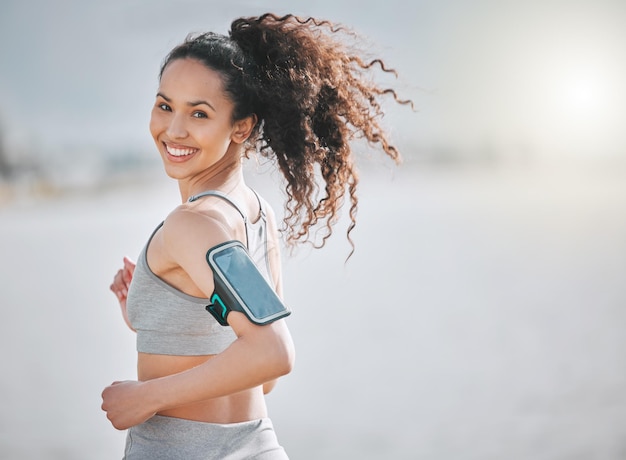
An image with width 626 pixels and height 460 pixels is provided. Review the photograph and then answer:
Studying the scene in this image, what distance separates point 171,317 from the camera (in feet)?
5.28

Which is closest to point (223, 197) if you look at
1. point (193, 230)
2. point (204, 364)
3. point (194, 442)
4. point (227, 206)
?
point (227, 206)

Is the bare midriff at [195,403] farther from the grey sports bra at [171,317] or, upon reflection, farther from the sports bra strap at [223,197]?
→ the sports bra strap at [223,197]

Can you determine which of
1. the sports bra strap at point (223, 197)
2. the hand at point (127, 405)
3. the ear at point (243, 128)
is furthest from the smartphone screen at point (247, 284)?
the ear at point (243, 128)

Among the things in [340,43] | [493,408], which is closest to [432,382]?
[493,408]

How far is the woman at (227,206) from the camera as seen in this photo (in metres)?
1.49

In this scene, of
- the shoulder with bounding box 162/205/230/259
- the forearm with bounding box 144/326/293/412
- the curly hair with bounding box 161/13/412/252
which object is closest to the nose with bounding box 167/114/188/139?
the curly hair with bounding box 161/13/412/252

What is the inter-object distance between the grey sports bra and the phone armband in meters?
0.15

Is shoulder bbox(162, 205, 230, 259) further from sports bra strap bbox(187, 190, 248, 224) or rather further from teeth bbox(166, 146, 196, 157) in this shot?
teeth bbox(166, 146, 196, 157)

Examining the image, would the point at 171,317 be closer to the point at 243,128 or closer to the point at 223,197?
the point at 223,197

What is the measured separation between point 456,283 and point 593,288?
54.0 inches

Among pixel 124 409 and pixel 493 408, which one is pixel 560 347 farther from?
pixel 124 409

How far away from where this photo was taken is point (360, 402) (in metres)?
5.58

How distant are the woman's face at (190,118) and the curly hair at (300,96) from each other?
0.03 metres

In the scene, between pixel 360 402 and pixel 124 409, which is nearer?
pixel 124 409
